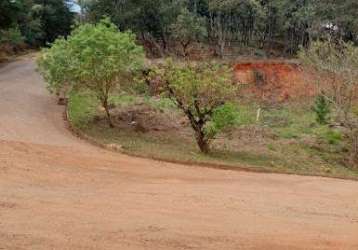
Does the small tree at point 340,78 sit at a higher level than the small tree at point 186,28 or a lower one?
lower

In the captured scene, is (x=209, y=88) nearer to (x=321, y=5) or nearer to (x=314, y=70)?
(x=314, y=70)

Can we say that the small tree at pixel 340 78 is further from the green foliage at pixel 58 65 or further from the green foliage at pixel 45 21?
the green foliage at pixel 45 21

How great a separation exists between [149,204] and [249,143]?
10.1 metres

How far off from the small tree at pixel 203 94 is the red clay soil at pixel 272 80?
14.1 m

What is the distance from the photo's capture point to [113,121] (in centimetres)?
2148

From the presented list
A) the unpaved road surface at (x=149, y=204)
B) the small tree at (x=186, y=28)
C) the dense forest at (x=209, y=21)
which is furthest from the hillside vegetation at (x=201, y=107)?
the dense forest at (x=209, y=21)

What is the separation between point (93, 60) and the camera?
62.1ft

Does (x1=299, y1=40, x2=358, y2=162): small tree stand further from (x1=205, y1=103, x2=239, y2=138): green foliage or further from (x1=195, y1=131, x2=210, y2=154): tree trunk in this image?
(x1=195, y1=131, x2=210, y2=154): tree trunk

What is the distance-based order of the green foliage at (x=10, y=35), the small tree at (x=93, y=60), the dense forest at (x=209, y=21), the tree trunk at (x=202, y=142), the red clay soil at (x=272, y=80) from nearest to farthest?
the tree trunk at (x=202, y=142), the small tree at (x=93, y=60), the red clay soil at (x=272, y=80), the green foliage at (x=10, y=35), the dense forest at (x=209, y=21)

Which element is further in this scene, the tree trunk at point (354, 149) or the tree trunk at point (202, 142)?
the tree trunk at point (354, 149)

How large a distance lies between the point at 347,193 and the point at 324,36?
26.8m

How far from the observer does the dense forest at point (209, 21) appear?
126ft

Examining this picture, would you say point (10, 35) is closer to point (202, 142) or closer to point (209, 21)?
point (209, 21)

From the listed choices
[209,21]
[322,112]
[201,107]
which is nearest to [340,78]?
[322,112]
